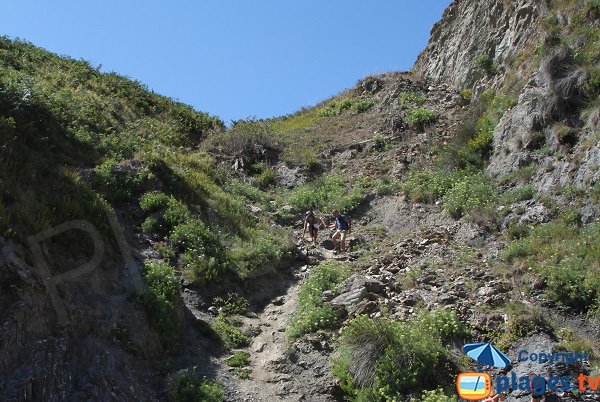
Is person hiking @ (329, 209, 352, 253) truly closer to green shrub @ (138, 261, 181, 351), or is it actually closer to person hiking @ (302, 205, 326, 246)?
person hiking @ (302, 205, 326, 246)

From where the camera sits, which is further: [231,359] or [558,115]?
[558,115]

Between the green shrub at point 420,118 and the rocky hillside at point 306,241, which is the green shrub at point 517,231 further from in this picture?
the green shrub at point 420,118

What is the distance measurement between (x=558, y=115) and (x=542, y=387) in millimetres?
8903

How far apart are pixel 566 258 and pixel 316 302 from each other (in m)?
4.71

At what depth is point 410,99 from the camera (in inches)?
987

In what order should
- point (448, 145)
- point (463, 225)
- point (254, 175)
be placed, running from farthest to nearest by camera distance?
1. point (254, 175)
2. point (448, 145)
3. point (463, 225)

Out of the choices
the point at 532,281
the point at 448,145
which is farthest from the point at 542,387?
the point at 448,145

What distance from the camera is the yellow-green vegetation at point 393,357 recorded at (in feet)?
30.9

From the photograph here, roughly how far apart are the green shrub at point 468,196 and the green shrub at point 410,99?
824cm

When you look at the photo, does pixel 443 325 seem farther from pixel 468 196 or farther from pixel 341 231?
pixel 468 196

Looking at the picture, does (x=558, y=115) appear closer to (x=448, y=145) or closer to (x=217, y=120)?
(x=448, y=145)

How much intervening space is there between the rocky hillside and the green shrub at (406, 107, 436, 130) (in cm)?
12

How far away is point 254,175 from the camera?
2175 cm
